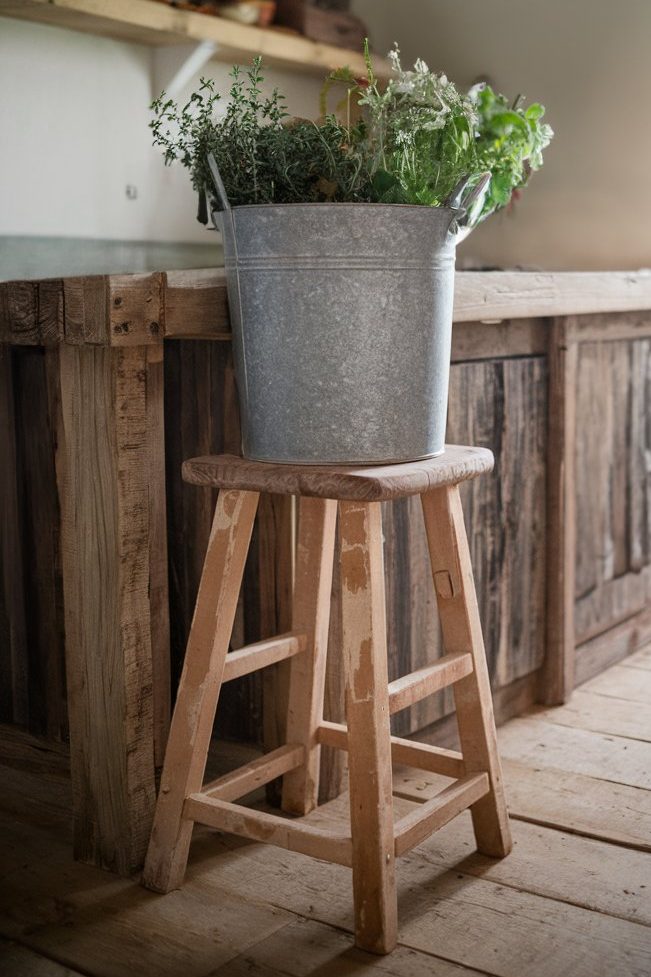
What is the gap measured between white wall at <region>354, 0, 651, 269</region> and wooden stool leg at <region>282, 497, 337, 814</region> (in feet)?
6.78

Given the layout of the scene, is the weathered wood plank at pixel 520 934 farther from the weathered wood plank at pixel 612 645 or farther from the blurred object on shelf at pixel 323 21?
the blurred object on shelf at pixel 323 21

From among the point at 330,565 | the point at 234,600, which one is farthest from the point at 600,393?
the point at 234,600

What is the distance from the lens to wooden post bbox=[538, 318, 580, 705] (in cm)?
235

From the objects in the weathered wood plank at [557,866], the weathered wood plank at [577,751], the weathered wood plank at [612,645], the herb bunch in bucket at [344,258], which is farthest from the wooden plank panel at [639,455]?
the herb bunch in bucket at [344,258]

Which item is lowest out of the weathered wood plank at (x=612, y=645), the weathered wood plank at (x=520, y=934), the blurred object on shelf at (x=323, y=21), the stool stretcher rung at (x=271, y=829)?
the weathered wood plank at (x=520, y=934)

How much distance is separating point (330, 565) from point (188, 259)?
75.1 inches

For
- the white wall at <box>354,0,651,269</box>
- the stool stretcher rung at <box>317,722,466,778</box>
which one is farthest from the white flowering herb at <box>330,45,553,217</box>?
the white wall at <box>354,0,651,269</box>

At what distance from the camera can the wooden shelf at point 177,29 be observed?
2828 mm

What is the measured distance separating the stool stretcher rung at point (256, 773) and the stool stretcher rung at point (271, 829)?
0.09 ft

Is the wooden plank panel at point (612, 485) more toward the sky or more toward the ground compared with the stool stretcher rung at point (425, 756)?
more toward the sky

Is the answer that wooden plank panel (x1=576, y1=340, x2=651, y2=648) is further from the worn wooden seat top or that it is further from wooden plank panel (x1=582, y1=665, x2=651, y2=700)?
the worn wooden seat top

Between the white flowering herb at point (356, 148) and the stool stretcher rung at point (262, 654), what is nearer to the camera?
the white flowering herb at point (356, 148)

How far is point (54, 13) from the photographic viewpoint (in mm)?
2857

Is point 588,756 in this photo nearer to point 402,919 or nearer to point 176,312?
point 402,919
